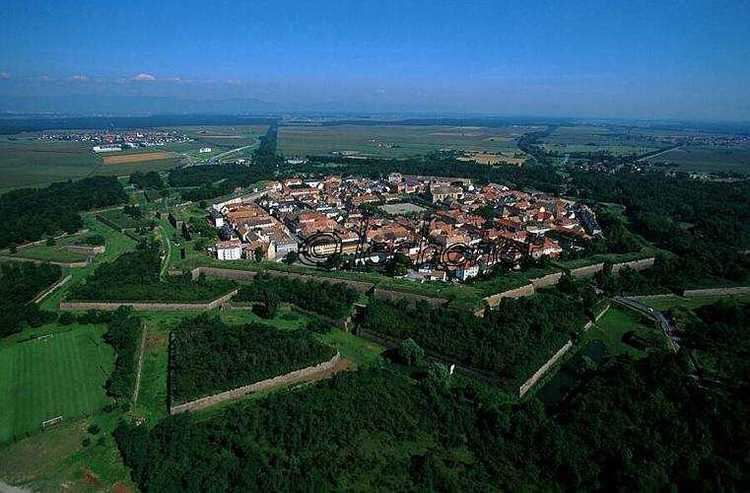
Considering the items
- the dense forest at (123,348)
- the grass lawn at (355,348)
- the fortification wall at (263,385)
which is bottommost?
the grass lawn at (355,348)

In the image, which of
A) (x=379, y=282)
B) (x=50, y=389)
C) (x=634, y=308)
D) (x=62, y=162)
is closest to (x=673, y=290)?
(x=634, y=308)

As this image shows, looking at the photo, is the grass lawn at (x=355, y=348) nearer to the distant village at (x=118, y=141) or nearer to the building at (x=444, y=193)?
the building at (x=444, y=193)

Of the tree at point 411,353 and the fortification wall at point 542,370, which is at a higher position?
the tree at point 411,353

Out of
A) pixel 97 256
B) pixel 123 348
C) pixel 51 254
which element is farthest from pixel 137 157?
pixel 123 348

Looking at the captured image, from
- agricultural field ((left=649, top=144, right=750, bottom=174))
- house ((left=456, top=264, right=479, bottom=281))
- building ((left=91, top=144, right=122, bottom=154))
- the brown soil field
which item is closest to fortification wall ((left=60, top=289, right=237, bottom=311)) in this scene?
house ((left=456, top=264, right=479, bottom=281))

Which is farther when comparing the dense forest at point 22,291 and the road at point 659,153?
the road at point 659,153

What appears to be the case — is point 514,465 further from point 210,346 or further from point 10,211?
point 10,211

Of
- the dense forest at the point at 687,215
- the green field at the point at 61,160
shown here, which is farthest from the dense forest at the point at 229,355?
the green field at the point at 61,160
